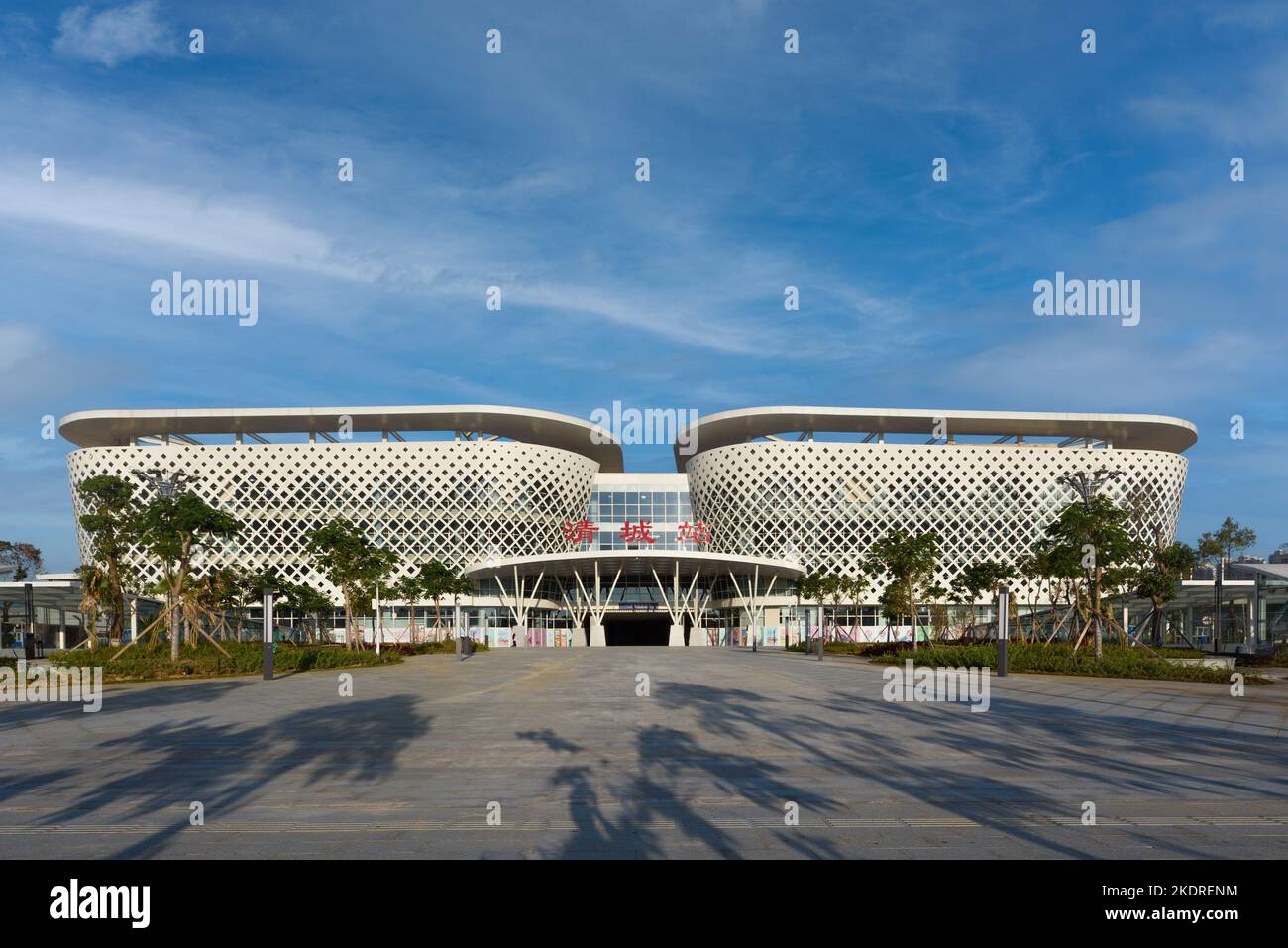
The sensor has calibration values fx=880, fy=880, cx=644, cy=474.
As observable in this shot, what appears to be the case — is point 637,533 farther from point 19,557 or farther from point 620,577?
point 19,557

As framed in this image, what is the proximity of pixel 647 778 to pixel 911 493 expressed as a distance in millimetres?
79465

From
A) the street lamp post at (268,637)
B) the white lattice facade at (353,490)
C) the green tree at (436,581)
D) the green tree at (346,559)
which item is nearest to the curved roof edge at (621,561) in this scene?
the white lattice facade at (353,490)

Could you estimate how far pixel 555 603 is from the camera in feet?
275

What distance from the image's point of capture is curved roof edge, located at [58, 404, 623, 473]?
79.9 m

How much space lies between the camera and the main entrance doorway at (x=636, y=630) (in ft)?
293

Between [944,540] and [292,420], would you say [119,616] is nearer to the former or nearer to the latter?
[292,420]

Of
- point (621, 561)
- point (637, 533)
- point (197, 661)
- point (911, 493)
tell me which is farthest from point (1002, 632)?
point (637, 533)

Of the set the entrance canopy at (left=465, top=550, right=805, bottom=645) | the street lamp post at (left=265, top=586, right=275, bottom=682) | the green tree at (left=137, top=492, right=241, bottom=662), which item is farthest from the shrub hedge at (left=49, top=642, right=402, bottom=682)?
the entrance canopy at (left=465, top=550, right=805, bottom=645)

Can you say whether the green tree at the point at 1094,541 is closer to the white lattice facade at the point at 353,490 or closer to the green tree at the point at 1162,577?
the green tree at the point at 1162,577

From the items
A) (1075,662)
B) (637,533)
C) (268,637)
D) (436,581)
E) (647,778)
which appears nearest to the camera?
(647,778)

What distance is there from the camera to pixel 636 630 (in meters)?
92.2
